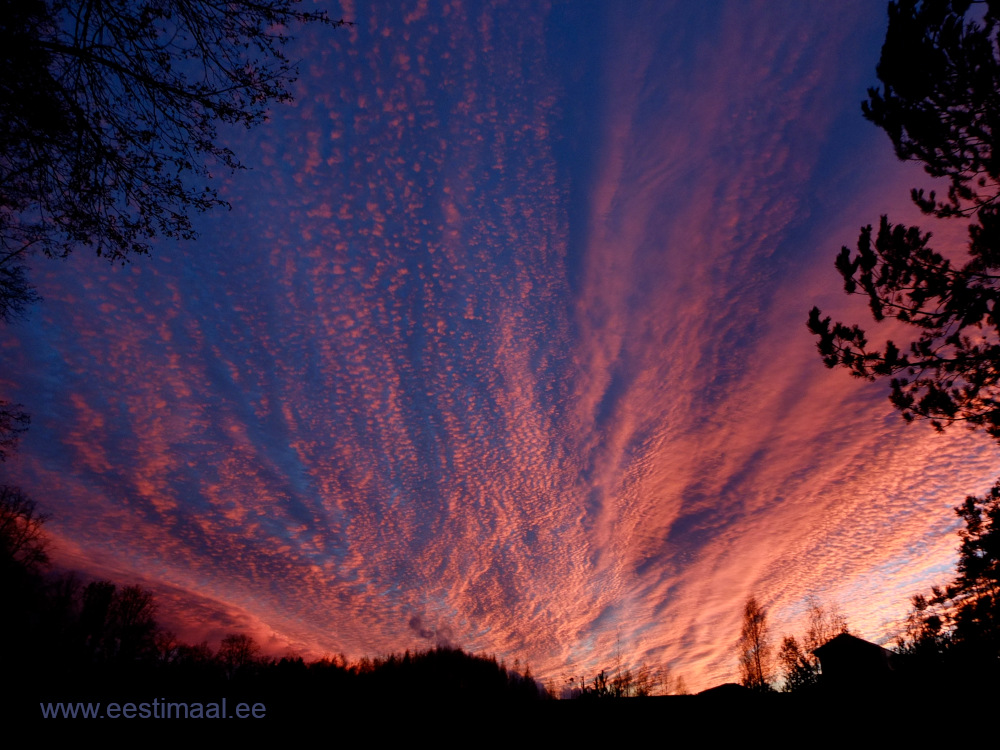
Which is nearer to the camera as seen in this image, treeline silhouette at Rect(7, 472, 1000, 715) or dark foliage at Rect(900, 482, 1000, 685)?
treeline silhouette at Rect(7, 472, 1000, 715)

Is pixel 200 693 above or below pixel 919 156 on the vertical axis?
below

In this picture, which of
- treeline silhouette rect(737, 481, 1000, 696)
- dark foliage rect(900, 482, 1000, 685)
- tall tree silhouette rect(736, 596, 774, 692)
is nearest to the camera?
treeline silhouette rect(737, 481, 1000, 696)

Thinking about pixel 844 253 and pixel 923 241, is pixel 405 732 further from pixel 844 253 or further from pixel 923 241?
pixel 923 241

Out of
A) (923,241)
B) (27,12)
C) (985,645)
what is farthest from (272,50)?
(985,645)

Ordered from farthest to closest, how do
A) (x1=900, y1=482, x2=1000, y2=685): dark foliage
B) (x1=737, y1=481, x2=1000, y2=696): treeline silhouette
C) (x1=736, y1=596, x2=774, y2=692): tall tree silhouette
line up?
(x1=736, y1=596, x2=774, y2=692): tall tree silhouette → (x1=900, y1=482, x2=1000, y2=685): dark foliage → (x1=737, y1=481, x2=1000, y2=696): treeline silhouette

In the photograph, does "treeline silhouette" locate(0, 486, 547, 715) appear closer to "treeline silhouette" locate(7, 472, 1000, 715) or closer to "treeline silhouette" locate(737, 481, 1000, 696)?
"treeline silhouette" locate(7, 472, 1000, 715)

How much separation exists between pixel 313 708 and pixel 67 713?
373cm

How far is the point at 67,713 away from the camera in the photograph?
655 centimetres

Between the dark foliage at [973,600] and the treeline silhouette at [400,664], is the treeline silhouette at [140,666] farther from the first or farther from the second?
the dark foliage at [973,600]

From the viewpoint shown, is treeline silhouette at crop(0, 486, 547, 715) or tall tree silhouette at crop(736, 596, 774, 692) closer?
treeline silhouette at crop(0, 486, 547, 715)

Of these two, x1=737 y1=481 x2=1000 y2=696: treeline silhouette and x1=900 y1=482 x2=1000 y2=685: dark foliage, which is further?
x1=900 y1=482 x2=1000 y2=685: dark foliage

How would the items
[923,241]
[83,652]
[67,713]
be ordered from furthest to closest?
[83,652]
[923,241]
[67,713]

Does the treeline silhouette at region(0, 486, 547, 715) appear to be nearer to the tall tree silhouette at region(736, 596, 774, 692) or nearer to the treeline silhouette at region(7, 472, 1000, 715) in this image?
the treeline silhouette at region(7, 472, 1000, 715)

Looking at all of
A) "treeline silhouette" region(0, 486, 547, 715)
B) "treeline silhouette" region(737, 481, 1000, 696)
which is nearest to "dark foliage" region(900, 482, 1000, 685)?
"treeline silhouette" region(737, 481, 1000, 696)
